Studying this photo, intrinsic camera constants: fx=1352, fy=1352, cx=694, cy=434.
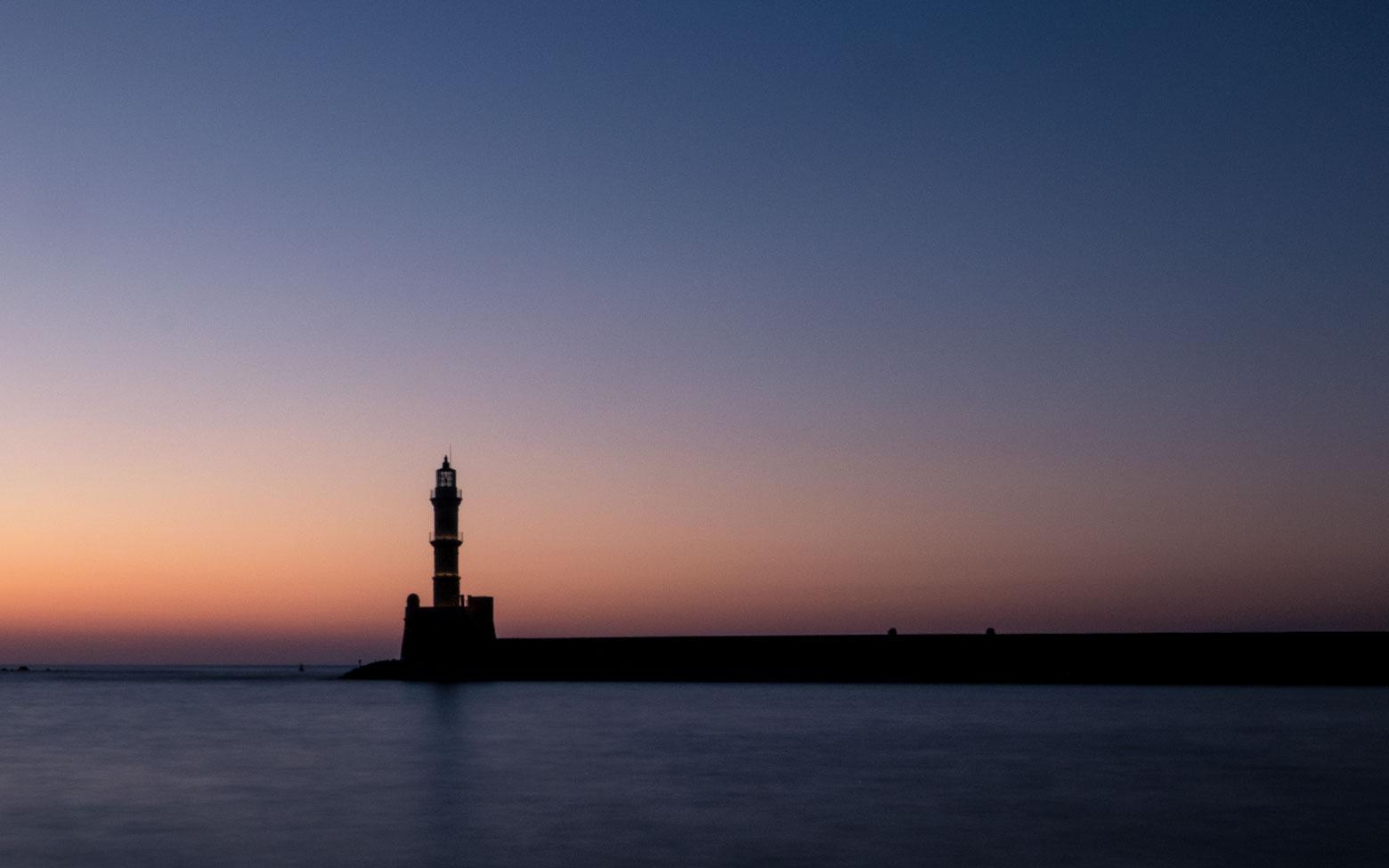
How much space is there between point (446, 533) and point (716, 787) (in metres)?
36.7

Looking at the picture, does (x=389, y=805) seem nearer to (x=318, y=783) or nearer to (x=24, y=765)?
(x=318, y=783)

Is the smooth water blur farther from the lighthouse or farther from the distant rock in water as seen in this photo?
the distant rock in water

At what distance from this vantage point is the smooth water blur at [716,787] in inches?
660

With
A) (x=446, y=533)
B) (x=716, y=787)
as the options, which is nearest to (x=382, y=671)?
(x=446, y=533)

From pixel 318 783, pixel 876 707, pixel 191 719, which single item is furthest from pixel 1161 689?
pixel 318 783

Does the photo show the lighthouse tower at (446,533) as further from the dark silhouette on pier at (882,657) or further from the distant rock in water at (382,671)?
the distant rock in water at (382,671)

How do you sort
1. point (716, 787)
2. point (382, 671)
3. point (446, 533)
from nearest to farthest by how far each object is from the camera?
point (716, 787) → point (446, 533) → point (382, 671)

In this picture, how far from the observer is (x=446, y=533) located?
58.1 meters

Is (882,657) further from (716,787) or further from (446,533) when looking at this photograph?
(716,787)

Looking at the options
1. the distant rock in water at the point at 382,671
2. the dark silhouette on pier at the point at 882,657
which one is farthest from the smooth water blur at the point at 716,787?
the distant rock in water at the point at 382,671

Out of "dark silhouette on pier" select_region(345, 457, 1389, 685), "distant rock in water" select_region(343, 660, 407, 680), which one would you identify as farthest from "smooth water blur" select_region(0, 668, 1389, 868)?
"distant rock in water" select_region(343, 660, 407, 680)

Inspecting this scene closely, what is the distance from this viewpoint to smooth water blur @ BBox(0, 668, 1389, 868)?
1677cm

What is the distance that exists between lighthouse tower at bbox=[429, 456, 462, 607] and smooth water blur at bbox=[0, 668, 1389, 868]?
13.4m

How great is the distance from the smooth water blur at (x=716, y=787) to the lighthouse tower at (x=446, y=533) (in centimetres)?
1342
